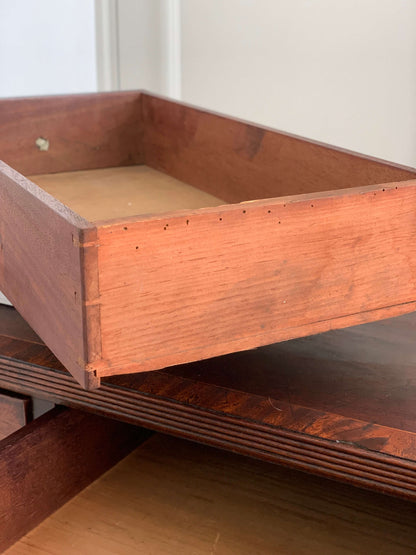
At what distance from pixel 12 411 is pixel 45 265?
1.47 ft

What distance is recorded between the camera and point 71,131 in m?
1.64

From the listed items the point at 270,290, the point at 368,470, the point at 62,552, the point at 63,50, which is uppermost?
the point at 63,50

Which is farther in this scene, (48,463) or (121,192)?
(121,192)

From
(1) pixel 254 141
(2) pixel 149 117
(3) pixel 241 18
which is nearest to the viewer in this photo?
(1) pixel 254 141

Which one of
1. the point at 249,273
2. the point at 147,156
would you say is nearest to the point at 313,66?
the point at 147,156

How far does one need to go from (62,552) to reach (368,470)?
0.42 meters

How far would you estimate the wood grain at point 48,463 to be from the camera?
3.45 feet

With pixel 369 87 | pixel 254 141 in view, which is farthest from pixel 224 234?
pixel 369 87

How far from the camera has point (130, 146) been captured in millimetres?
1703

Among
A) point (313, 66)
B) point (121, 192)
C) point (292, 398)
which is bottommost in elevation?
point (292, 398)

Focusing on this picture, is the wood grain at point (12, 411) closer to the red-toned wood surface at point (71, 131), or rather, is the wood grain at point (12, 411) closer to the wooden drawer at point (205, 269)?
the wooden drawer at point (205, 269)

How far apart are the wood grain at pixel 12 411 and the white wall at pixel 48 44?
1.64 meters

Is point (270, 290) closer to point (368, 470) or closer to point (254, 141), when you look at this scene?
point (368, 470)

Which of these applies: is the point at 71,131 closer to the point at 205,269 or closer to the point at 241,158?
the point at 241,158
